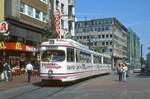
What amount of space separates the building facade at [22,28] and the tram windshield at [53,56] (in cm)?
1132

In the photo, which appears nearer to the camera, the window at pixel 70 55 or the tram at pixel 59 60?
the tram at pixel 59 60

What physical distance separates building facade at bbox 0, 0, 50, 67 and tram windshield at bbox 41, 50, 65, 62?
11.3m

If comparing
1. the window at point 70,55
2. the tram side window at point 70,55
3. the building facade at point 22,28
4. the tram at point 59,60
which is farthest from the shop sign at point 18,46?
the window at point 70,55

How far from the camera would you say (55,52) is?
98.2ft

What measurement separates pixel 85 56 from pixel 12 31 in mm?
10374

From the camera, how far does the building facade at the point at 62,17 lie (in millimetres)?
58469

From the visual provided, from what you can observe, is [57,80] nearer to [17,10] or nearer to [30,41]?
[17,10]

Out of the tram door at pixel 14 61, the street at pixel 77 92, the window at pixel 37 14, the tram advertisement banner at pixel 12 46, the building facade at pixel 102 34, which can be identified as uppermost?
the building facade at pixel 102 34

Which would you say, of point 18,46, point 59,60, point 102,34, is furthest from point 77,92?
point 102,34

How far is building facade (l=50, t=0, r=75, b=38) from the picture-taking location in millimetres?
58469

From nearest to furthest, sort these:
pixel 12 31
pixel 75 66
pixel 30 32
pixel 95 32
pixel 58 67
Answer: pixel 58 67 → pixel 75 66 → pixel 12 31 → pixel 30 32 → pixel 95 32

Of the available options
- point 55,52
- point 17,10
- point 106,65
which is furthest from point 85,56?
point 106,65

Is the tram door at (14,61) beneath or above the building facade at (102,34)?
beneath

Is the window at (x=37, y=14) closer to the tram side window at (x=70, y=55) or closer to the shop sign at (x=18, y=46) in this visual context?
the shop sign at (x=18, y=46)
